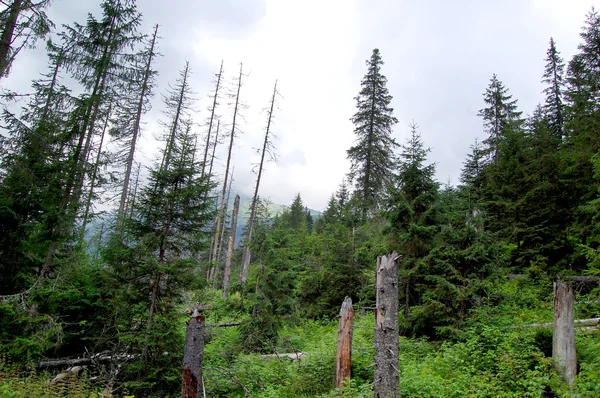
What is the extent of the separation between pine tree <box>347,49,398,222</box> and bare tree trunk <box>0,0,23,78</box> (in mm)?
16908

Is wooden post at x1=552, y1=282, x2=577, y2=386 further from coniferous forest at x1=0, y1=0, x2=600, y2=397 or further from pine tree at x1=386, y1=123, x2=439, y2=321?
pine tree at x1=386, y1=123, x2=439, y2=321

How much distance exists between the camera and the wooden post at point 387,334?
215 inches

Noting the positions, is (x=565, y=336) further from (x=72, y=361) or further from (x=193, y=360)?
(x=72, y=361)

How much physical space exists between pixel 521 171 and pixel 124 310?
19.4 m

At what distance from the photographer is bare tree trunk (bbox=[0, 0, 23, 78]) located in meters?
7.65

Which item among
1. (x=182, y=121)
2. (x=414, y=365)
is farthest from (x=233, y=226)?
(x=414, y=365)

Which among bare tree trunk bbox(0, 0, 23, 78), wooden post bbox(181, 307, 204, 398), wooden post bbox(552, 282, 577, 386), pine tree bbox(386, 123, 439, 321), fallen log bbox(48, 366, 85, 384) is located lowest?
fallen log bbox(48, 366, 85, 384)

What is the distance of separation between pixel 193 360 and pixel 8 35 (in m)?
9.09

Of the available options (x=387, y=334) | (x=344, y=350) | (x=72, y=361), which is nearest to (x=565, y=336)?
(x=387, y=334)

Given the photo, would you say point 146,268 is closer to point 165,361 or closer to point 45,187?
point 165,361

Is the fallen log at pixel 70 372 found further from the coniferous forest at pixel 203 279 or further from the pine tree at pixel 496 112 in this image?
the pine tree at pixel 496 112

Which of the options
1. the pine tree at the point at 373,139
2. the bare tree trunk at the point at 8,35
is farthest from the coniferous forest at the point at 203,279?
the pine tree at the point at 373,139

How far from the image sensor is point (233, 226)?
881 inches

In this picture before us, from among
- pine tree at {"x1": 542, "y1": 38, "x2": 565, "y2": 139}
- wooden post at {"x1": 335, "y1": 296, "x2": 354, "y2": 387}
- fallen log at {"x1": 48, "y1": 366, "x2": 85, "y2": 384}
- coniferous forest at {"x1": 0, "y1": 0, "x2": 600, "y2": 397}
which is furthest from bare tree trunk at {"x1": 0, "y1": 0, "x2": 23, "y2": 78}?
pine tree at {"x1": 542, "y1": 38, "x2": 565, "y2": 139}
